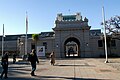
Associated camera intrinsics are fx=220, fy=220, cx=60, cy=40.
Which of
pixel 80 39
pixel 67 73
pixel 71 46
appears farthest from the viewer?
pixel 71 46

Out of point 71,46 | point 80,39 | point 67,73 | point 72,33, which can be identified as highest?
point 72,33

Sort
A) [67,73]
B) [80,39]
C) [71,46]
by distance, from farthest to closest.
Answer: [71,46] < [80,39] < [67,73]

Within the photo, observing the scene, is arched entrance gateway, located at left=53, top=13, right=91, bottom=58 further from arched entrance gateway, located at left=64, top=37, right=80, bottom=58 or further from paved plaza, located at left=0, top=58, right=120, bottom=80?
paved plaza, located at left=0, top=58, right=120, bottom=80

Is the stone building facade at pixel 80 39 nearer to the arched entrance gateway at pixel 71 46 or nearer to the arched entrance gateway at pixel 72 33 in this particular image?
the arched entrance gateway at pixel 72 33

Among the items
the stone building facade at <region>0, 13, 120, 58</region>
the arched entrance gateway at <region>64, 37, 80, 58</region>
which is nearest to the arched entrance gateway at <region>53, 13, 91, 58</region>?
the stone building facade at <region>0, 13, 120, 58</region>

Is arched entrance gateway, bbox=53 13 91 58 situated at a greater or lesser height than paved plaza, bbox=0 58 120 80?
greater

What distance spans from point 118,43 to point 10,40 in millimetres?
45346

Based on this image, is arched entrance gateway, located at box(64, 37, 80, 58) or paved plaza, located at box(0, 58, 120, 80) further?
arched entrance gateway, located at box(64, 37, 80, 58)

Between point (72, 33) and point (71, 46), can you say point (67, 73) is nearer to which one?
point (72, 33)

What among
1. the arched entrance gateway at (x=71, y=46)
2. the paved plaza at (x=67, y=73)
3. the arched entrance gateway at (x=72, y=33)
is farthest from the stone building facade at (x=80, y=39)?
the paved plaza at (x=67, y=73)

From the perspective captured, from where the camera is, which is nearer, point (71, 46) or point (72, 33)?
point (72, 33)

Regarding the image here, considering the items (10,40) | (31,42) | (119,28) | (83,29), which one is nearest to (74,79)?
(119,28)

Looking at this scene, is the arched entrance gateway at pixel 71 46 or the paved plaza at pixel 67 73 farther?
the arched entrance gateway at pixel 71 46

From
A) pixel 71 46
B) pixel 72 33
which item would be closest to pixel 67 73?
pixel 72 33
